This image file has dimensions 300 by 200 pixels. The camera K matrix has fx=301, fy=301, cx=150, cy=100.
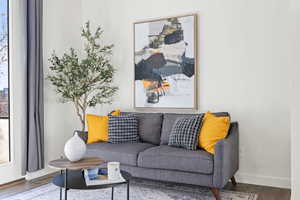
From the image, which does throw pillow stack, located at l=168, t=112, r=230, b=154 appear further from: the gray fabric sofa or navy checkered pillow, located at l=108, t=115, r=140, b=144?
navy checkered pillow, located at l=108, t=115, r=140, b=144

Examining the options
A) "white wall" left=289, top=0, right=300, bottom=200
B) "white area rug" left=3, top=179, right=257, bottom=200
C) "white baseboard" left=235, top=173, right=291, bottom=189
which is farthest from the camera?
"white baseboard" left=235, top=173, right=291, bottom=189

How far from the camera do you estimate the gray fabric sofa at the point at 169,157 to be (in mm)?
2852

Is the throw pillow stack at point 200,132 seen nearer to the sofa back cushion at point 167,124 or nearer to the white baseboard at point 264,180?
the sofa back cushion at point 167,124

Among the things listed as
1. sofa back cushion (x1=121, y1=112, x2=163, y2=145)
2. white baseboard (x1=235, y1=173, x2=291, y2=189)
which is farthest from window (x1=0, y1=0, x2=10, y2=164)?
white baseboard (x1=235, y1=173, x2=291, y2=189)

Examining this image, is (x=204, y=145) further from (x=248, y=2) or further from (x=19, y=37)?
(x=19, y=37)

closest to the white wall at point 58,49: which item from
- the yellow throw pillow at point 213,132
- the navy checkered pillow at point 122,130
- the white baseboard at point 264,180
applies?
the navy checkered pillow at point 122,130

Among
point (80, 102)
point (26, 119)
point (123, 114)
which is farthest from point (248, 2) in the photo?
point (26, 119)

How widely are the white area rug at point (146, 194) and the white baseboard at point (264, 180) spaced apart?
39 cm

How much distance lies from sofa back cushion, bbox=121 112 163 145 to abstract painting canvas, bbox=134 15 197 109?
0.31 meters

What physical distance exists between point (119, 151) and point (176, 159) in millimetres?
678

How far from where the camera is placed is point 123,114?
393 cm

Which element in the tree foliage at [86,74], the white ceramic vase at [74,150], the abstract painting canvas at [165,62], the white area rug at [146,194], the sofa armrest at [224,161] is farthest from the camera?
the tree foliage at [86,74]

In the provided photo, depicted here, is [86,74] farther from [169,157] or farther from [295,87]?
[295,87]

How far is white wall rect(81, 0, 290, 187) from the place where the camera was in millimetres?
3383
